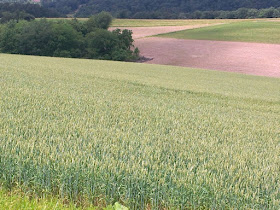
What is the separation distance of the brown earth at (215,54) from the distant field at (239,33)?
3.63 meters

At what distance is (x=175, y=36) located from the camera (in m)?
64.1

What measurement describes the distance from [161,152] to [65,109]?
3041mm

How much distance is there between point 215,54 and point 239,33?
18178 millimetres

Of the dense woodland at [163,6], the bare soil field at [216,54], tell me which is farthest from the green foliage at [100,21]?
the dense woodland at [163,6]

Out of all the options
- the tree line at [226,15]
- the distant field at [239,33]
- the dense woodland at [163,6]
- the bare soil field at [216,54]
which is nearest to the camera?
the bare soil field at [216,54]

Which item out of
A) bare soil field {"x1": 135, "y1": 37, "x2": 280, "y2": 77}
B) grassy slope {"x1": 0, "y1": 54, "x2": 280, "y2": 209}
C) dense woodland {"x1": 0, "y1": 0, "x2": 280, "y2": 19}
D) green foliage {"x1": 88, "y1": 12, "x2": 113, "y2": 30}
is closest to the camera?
grassy slope {"x1": 0, "y1": 54, "x2": 280, "y2": 209}

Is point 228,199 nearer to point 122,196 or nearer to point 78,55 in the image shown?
point 122,196

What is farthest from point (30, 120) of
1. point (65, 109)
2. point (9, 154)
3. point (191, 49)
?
point (191, 49)

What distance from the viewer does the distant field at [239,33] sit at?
193 ft

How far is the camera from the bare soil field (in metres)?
41.5

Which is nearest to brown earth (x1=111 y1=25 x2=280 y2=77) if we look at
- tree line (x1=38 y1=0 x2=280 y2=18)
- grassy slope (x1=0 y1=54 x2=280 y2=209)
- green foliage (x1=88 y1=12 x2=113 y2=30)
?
green foliage (x1=88 y1=12 x2=113 y2=30)

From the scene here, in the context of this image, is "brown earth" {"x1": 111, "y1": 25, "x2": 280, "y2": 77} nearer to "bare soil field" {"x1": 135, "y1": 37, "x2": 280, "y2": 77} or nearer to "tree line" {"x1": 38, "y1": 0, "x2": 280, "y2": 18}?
"bare soil field" {"x1": 135, "y1": 37, "x2": 280, "y2": 77}

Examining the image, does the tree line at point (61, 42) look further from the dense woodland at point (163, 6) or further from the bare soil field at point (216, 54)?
the dense woodland at point (163, 6)

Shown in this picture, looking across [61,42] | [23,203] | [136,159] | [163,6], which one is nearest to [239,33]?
[61,42]
